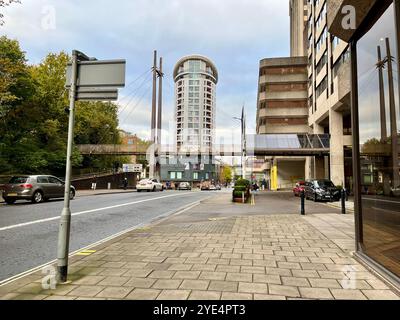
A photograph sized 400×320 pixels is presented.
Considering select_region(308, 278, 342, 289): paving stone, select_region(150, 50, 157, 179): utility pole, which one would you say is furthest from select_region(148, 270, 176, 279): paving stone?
select_region(150, 50, 157, 179): utility pole

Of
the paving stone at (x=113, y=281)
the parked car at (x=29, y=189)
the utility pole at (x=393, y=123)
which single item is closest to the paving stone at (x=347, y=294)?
the utility pole at (x=393, y=123)

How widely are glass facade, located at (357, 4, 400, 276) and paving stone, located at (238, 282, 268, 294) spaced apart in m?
1.86

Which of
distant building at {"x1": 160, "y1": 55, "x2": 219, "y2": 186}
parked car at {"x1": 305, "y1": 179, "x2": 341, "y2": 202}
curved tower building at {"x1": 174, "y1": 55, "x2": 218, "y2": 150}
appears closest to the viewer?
parked car at {"x1": 305, "y1": 179, "x2": 341, "y2": 202}

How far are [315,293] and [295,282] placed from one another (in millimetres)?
405

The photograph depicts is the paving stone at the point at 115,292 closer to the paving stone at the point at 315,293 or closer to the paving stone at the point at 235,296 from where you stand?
the paving stone at the point at 235,296

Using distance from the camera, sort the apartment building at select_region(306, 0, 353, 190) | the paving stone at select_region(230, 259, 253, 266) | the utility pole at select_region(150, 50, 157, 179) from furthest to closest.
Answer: the utility pole at select_region(150, 50, 157, 179) → the apartment building at select_region(306, 0, 353, 190) → the paving stone at select_region(230, 259, 253, 266)

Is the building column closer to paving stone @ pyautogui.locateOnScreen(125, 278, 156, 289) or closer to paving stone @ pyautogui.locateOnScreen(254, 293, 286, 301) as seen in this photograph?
paving stone @ pyautogui.locateOnScreen(254, 293, 286, 301)

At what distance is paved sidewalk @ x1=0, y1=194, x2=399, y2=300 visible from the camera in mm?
3732

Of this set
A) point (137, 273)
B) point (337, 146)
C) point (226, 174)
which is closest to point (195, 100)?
point (226, 174)

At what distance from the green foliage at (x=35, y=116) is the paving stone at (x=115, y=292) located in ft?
64.9

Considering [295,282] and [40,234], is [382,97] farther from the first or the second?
[40,234]

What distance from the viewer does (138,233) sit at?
7895 millimetres

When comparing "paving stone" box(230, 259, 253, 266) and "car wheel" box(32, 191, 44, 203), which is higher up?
"car wheel" box(32, 191, 44, 203)

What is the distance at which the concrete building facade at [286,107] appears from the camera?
5000 centimetres
